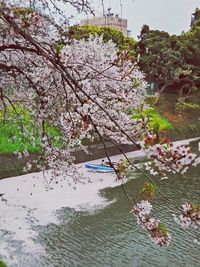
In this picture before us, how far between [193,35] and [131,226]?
12103mm

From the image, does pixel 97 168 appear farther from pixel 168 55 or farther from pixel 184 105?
pixel 168 55

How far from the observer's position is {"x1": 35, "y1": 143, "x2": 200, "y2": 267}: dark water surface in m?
5.78

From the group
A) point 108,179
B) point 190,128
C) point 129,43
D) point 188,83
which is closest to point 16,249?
point 108,179

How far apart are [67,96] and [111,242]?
12.7 feet

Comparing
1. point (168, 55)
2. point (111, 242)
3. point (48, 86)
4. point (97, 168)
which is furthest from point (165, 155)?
point (168, 55)

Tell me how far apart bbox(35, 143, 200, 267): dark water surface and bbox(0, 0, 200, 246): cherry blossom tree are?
1040 mm

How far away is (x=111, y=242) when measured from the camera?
6.35 metres

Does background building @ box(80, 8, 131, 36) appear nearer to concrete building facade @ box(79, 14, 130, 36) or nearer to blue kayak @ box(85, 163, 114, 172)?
concrete building facade @ box(79, 14, 130, 36)

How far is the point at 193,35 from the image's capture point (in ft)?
57.0

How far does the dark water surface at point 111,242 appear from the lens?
578 cm

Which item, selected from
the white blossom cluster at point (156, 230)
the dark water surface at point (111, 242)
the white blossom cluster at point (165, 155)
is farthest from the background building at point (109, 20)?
the dark water surface at point (111, 242)

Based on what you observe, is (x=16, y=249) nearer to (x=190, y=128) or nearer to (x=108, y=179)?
(x=108, y=179)

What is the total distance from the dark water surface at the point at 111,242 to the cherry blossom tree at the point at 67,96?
1040 mm

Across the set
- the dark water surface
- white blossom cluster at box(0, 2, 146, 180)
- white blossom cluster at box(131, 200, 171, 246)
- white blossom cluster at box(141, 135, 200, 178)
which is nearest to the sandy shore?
the dark water surface
